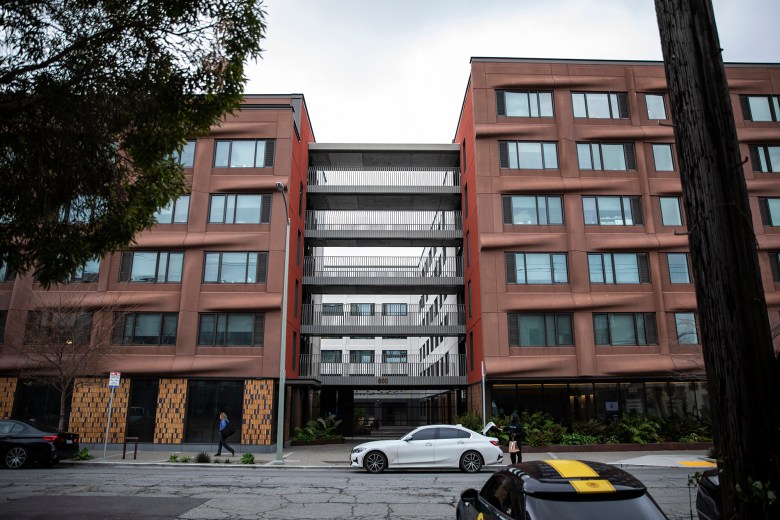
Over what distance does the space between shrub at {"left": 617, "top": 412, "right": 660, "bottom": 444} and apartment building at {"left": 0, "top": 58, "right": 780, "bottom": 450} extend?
140cm

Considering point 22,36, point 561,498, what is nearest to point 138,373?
point 22,36

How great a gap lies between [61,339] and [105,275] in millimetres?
4715

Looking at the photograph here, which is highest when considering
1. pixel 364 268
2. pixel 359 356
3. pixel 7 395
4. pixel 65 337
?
pixel 364 268

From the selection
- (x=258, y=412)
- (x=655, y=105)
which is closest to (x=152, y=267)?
(x=258, y=412)

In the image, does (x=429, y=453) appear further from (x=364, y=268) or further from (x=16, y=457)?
(x=364, y=268)

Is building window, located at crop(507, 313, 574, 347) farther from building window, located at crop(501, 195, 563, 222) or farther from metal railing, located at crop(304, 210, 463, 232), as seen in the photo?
metal railing, located at crop(304, 210, 463, 232)

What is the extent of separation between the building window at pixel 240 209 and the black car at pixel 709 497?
933 inches

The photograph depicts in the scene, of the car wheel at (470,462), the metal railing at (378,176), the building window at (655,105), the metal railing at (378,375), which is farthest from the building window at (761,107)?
the car wheel at (470,462)

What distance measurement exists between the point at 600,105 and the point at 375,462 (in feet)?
74.1

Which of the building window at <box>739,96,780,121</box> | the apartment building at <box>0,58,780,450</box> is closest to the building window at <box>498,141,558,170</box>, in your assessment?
the apartment building at <box>0,58,780,450</box>

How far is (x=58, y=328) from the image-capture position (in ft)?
76.7

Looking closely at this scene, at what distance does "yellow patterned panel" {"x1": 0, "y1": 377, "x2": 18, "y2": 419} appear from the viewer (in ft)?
86.0

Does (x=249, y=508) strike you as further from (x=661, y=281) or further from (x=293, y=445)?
(x=661, y=281)

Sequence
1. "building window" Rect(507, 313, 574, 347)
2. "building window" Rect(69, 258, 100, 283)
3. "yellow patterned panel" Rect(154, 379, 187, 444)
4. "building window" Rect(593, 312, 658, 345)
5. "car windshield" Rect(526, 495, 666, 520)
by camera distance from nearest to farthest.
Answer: "car windshield" Rect(526, 495, 666, 520)
"yellow patterned panel" Rect(154, 379, 187, 444)
"building window" Rect(507, 313, 574, 347)
"building window" Rect(69, 258, 100, 283)
"building window" Rect(593, 312, 658, 345)
